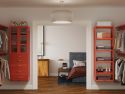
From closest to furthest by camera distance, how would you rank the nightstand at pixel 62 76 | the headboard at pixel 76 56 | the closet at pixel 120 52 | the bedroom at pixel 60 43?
the closet at pixel 120 52, the nightstand at pixel 62 76, the headboard at pixel 76 56, the bedroom at pixel 60 43

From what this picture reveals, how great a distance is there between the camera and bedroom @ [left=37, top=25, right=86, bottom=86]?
9047mm

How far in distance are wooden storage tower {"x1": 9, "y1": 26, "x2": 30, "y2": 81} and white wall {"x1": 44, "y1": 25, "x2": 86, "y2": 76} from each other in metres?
3.02

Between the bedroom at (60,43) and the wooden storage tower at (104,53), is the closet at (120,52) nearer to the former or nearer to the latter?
the wooden storage tower at (104,53)

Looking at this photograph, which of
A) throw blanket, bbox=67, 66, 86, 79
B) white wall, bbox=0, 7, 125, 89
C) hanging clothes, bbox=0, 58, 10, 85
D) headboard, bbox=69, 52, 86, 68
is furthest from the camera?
headboard, bbox=69, 52, 86, 68

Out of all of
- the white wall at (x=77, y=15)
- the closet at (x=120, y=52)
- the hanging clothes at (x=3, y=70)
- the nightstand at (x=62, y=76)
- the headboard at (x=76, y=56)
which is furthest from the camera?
the headboard at (x=76, y=56)

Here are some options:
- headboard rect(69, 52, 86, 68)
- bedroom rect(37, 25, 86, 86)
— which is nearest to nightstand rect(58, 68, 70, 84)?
headboard rect(69, 52, 86, 68)

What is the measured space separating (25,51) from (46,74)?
295 centimetres

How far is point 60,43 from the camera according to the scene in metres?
9.13

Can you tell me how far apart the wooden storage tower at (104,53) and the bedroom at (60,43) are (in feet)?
8.93

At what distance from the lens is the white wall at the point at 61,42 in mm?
9055

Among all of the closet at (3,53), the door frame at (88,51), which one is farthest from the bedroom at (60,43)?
the closet at (3,53)

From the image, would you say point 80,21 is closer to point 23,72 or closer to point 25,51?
point 25,51

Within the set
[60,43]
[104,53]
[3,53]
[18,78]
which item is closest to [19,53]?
[3,53]

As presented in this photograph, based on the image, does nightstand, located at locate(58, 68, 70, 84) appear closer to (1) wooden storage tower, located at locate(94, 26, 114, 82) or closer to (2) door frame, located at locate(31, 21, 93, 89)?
(2) door frame, located at locate(31, 21, 93, 89)
